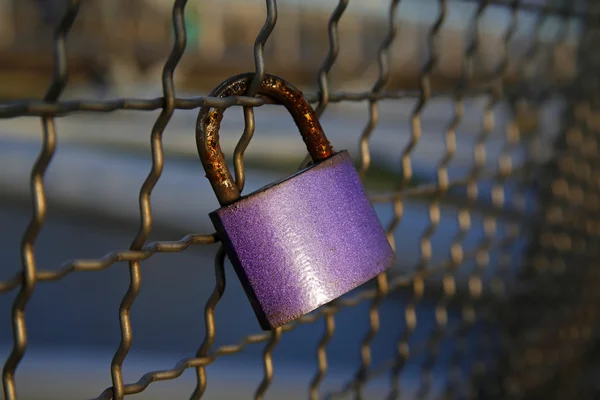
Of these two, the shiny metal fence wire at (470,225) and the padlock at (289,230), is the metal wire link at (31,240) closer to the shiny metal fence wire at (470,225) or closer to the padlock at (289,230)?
the shiny metal fence wire at (470,225)

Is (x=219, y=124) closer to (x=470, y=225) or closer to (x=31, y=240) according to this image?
(x=31, y=240)

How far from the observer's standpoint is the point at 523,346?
1.36 meters

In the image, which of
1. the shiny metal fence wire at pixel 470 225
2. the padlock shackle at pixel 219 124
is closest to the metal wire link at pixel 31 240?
the shiny metal fence wire at pixel 470 225

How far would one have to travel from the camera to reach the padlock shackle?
0.56 meters

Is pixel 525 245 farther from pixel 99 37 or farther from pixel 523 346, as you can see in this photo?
pixel 99 37

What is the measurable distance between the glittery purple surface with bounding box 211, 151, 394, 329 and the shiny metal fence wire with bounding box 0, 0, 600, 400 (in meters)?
0.06

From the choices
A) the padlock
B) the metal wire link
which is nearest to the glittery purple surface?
the padlock

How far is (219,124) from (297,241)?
0.12 meters

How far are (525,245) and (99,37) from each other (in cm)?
405

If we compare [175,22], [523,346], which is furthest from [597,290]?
[175,22]

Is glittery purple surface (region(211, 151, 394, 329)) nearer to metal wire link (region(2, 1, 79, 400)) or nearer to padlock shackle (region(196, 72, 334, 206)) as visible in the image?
padlock shackle (region(196, 72, 334, 206))

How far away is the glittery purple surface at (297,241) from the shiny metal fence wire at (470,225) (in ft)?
0.21

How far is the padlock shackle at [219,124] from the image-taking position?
21.9 inches

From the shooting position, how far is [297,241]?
0.56 meters
